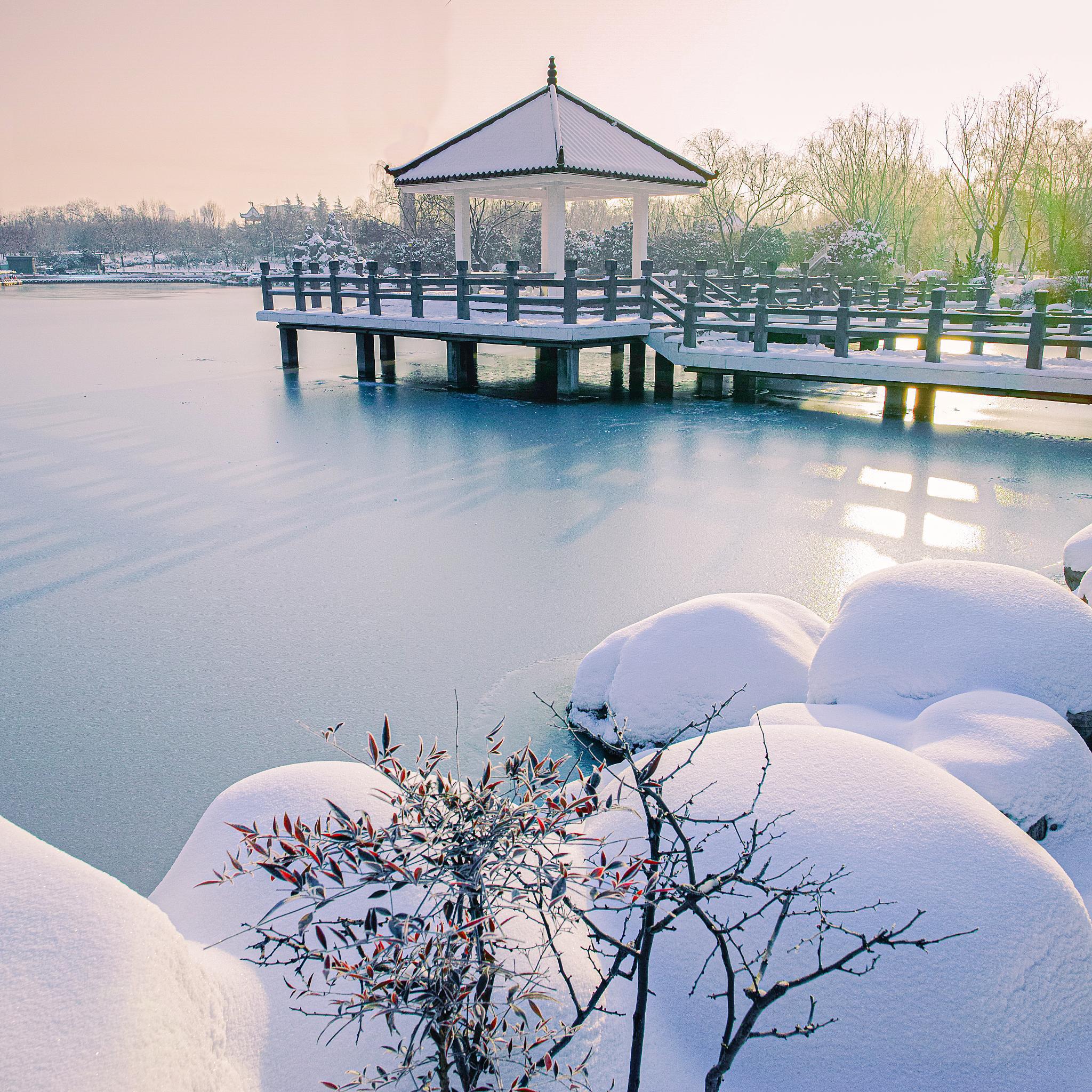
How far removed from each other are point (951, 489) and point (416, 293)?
9694 mm

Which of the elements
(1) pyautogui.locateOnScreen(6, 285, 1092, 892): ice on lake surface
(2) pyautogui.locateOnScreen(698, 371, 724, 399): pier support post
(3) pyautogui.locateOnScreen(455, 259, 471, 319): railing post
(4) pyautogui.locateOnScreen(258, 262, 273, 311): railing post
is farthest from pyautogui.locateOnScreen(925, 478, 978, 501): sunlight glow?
(4) pyautogui.locateOnScreen(258, 262, 273, 311): railing post

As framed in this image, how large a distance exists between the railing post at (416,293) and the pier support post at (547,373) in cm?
214

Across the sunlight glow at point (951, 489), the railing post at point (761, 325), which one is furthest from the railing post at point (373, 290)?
the sunlight glow at point (951, 489)

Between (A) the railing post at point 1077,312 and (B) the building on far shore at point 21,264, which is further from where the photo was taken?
(B) the building on far shore at point 21,264

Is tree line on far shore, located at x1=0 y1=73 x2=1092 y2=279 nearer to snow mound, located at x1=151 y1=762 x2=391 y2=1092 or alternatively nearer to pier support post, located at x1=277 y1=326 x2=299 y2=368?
pier support post, located at x1=277 y1=326 x2=299 y2=368

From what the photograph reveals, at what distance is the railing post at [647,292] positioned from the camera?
578 inches

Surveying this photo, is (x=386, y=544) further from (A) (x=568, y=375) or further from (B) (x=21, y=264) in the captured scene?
(B) (x=21, y=264)

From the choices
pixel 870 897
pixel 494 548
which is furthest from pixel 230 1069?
pixel 494 548

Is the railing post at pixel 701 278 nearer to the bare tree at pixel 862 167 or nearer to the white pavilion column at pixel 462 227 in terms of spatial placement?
the white pavilion column at pixel 462 227

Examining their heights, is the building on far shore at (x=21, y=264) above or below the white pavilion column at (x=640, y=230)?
above

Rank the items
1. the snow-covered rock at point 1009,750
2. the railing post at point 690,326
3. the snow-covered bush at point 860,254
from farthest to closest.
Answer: the snow-covered bush at point 860,254 < the railing post at point 690,326 < the snow-covered rock at point 1009,750

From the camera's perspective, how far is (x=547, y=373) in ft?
56.5

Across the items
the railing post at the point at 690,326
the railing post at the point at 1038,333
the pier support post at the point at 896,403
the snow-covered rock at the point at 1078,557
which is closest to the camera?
the snow-covered rock at the point at 1078,557

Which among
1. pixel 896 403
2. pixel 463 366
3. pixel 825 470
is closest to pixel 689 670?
pixel 825 470
